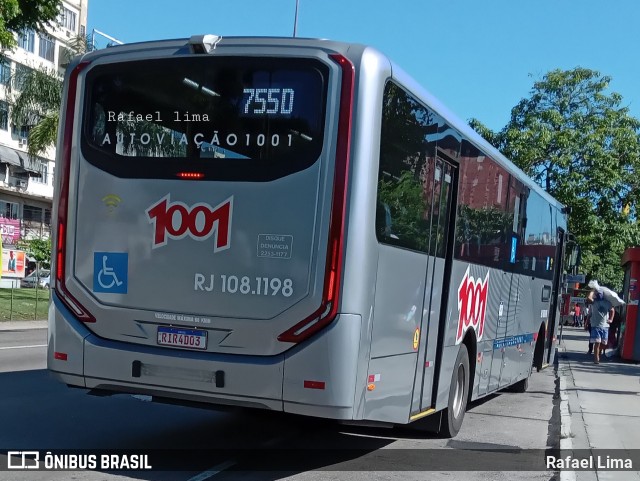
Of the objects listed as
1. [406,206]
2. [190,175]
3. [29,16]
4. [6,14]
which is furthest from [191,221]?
[29,16]

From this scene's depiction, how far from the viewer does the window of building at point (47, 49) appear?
52.4 m

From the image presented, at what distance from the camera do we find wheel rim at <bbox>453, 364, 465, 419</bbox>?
9352 millimetres

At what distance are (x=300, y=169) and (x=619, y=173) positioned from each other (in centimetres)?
2927

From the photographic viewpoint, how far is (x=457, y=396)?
9461 mm

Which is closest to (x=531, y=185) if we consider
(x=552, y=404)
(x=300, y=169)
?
(x=552, y=404)

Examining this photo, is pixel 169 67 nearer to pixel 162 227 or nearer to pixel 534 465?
pixel 162 227

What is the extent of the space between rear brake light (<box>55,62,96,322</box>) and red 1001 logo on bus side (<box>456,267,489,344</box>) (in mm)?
4106

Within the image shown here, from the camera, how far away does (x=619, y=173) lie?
33062mm

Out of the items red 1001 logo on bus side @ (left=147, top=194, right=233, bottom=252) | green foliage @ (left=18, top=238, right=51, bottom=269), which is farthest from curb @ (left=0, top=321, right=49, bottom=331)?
green foliage @ (left=18, top=238, right=51, bottom=269)

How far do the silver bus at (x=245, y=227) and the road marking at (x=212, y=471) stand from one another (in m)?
0.65

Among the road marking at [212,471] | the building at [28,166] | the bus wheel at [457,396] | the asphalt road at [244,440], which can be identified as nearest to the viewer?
the road marking at [212,471]

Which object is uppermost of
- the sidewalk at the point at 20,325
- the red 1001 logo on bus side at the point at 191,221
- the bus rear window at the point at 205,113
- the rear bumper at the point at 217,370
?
the bus rear window at the point at 205,113

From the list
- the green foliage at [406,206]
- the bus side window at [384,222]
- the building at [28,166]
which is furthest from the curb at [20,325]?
the building at [28,166]

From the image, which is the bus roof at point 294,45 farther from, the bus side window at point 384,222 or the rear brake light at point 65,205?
the bus side window at point 384,222
